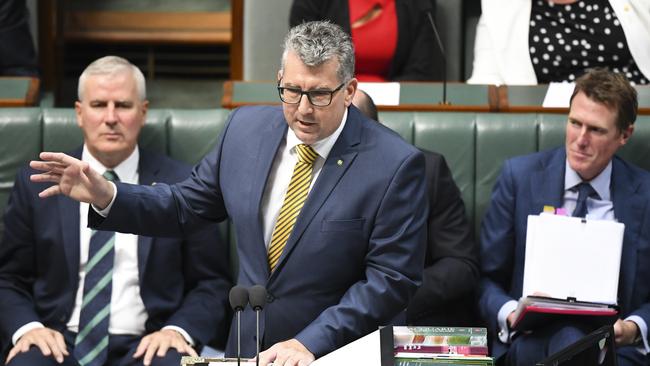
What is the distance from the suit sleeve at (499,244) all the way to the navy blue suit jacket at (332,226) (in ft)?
2.30

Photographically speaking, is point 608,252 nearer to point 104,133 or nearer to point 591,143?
point 591,143

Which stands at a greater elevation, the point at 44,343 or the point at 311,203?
the point at 311,203

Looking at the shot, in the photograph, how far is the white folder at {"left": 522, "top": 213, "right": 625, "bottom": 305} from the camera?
3229mm

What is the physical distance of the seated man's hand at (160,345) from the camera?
3.23 metres

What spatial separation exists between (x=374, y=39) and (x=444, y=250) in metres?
1.42

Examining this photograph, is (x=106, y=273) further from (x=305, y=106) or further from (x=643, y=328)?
(x=643, y=328)

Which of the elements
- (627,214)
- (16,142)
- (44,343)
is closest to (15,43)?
(16,142)

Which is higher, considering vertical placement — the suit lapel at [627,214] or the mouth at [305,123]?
the mouth at [305,123]

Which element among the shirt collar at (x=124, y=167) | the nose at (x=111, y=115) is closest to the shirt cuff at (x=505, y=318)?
the shirt collar at (x=124, y=167)

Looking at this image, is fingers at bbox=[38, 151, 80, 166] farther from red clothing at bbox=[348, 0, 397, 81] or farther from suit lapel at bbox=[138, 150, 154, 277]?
red clothing at bbox=[348, 0, 397, 81]

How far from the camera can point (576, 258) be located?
10.7 feet

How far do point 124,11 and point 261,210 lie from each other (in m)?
3.84

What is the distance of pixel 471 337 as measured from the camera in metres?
2.41

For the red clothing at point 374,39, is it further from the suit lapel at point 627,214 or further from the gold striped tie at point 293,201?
the gold striped tie at point 293,201
